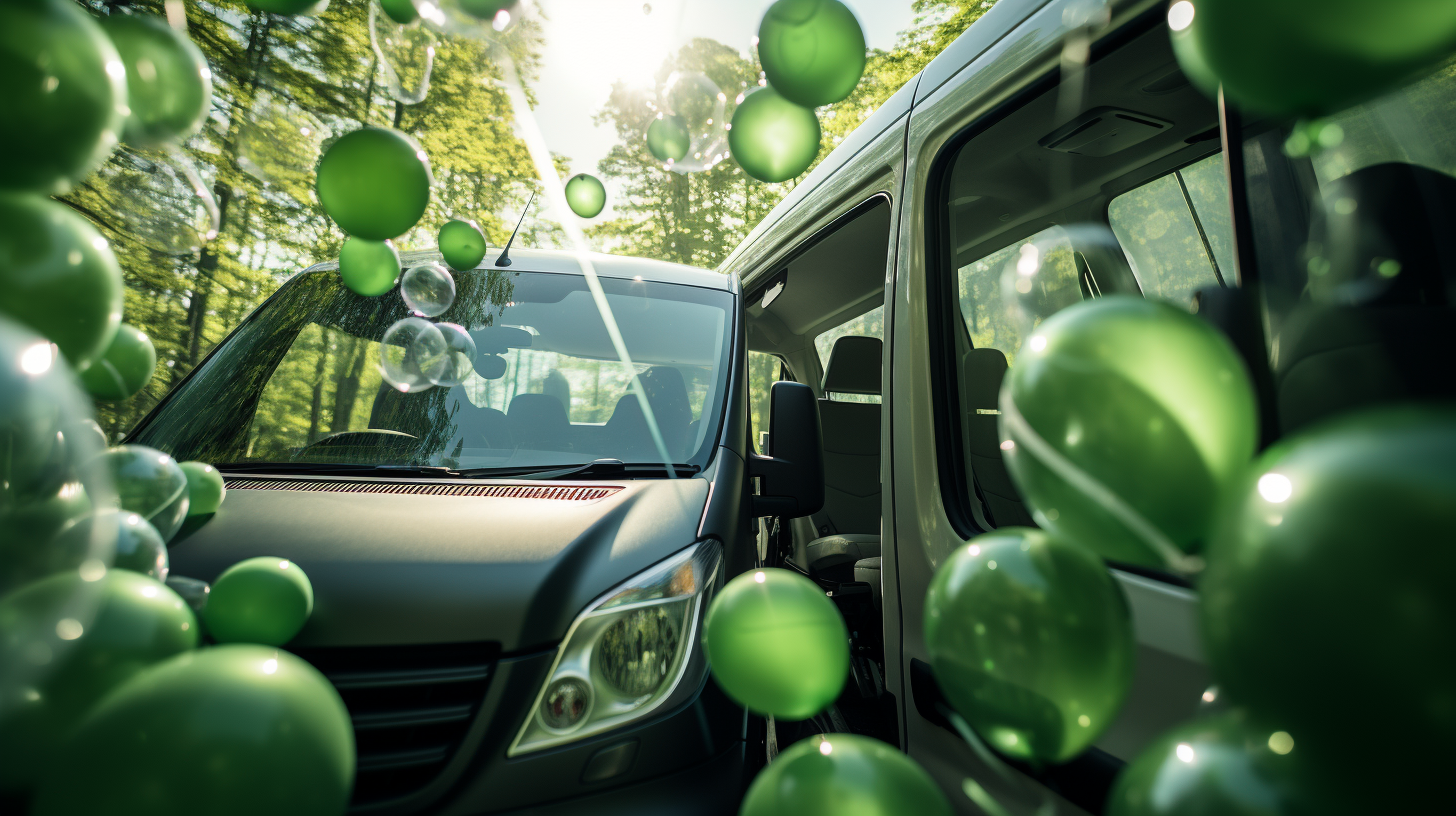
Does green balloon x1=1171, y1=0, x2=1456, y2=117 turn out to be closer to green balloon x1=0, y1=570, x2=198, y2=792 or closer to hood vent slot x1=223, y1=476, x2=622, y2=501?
green balloon x1=0, y1=570, x2=198, y2=792

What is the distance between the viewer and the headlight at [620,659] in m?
1.41

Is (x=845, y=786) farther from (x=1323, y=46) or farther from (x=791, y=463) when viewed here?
(x=791, y=463)

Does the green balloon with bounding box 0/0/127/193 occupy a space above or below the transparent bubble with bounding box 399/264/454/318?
below

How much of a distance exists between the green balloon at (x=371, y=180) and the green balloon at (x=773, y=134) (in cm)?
58

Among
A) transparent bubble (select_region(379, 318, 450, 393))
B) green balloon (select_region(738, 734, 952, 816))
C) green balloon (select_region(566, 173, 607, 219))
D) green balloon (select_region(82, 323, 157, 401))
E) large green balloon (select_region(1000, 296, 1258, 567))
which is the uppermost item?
green balloon (select_region(566, 173, 607, 219))

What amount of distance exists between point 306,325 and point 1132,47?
272 cm

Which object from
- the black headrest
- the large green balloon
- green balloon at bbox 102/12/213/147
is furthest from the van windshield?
the black headrest

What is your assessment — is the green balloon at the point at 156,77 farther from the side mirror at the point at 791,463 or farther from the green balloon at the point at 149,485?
the side mirror at the point at 791,463

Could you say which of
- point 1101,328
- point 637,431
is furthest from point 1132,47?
point 637,431

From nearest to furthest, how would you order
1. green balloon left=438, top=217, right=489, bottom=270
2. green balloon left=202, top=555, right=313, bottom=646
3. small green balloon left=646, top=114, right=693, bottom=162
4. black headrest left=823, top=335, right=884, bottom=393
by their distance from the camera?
green balloon left=202, top=555, right=313, bottom=646 → small green balloon left=646, top=114, right=693, bottom=162 → green balloon left=438, top=217, right=489, bottom=270 → black headrest left=823, top=335, right=884, bottom=393

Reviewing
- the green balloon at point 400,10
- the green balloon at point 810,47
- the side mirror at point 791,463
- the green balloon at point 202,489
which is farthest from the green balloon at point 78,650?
the side mirror at point 791,463

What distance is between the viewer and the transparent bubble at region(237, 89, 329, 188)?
5.12 feet

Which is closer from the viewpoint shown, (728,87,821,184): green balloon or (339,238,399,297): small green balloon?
(728,87,821,184): green balloon

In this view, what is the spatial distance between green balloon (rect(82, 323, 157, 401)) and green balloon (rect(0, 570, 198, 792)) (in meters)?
0.54
